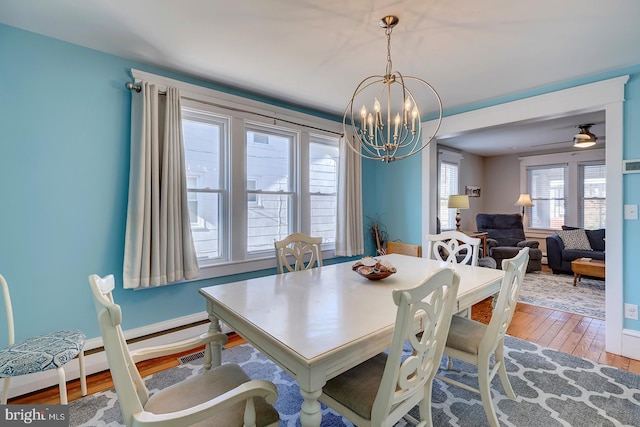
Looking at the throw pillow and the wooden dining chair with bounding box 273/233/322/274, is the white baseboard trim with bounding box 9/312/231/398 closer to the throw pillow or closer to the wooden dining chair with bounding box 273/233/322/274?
the wooden dining chair with bounding box 273/233/322/274

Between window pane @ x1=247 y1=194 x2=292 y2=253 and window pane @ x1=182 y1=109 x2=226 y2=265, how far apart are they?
35cm

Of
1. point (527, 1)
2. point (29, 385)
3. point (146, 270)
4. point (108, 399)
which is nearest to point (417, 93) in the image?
point (527, 1)

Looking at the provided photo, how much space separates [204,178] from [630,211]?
3.79 m

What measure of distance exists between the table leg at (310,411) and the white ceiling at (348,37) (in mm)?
1970

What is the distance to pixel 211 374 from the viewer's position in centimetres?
138

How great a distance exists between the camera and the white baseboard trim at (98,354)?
2.01m

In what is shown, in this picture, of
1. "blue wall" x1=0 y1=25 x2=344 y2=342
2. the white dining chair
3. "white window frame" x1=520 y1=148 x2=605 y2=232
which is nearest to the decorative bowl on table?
the white dining chair

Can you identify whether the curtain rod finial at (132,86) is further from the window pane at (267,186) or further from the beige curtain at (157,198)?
the window pane at (267,186)

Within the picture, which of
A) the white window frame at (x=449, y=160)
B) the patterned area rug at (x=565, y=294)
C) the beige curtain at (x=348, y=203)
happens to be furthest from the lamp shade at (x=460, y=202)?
the beige curtain at (x=348, y=203)

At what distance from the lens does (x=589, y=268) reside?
4309 mm

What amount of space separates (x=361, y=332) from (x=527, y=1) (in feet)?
6.66

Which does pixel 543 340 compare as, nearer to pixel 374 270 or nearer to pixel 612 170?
pixel 612 170

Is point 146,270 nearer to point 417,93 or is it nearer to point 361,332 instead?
point 361,332

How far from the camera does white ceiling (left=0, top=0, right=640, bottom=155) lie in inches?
69.3
